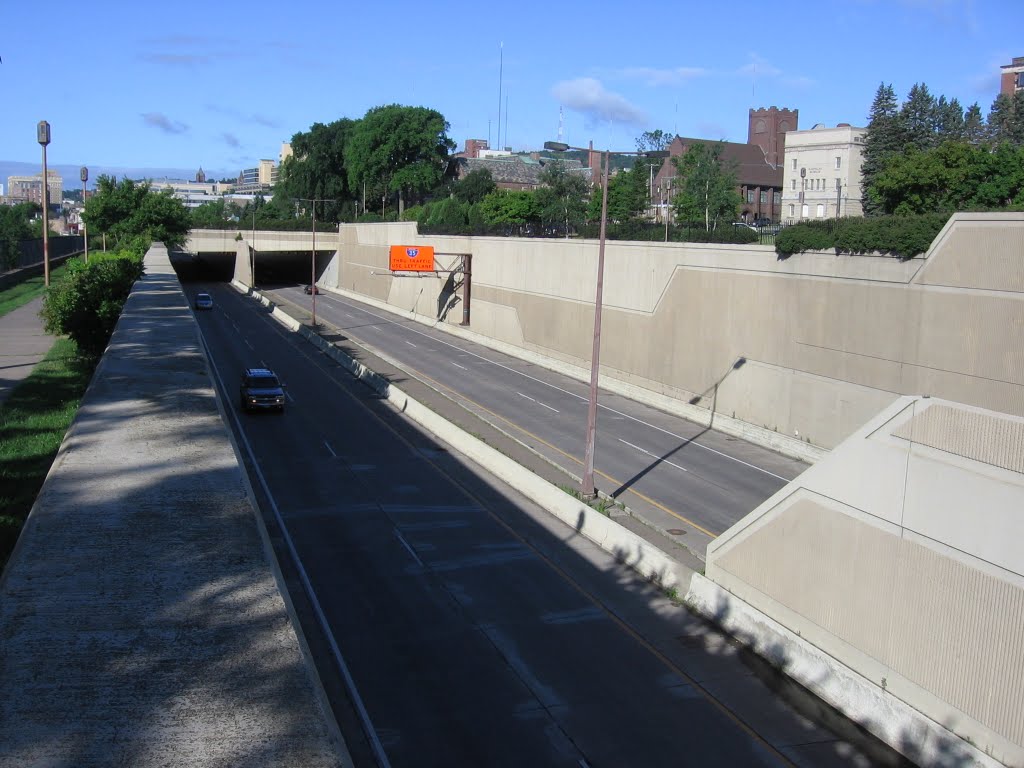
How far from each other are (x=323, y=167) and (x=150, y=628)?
130965 mm

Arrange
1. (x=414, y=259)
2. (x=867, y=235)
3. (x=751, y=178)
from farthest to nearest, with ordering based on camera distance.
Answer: (x=751, y=178)
(x=414, y=259)
(x=867, y=235)

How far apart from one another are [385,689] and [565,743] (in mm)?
3200

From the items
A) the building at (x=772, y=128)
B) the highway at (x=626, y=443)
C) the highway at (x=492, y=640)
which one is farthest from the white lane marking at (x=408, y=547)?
the building at (x=772, y=128)

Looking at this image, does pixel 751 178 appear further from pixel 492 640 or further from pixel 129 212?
pixel 492 640

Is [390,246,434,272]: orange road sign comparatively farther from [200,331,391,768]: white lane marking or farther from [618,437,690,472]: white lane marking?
[200,331,391,768]: white lane marking

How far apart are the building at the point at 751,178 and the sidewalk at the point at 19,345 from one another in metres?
52.1

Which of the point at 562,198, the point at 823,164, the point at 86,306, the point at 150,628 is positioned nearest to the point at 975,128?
the point at 823,164

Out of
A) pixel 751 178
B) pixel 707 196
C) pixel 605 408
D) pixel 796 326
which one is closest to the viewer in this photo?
pixel 796 326

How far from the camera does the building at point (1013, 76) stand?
90875 millimetres

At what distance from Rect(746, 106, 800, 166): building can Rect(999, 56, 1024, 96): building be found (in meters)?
23.3

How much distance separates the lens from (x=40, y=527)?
15.6m

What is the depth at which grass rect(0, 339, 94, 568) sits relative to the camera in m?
21.2

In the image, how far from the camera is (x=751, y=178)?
96250 millimetres

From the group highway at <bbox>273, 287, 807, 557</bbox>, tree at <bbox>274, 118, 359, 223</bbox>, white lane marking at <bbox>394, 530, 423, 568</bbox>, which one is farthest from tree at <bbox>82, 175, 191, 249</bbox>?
white lane marking at <bbox>394, 530, 423, 568</bbox>
